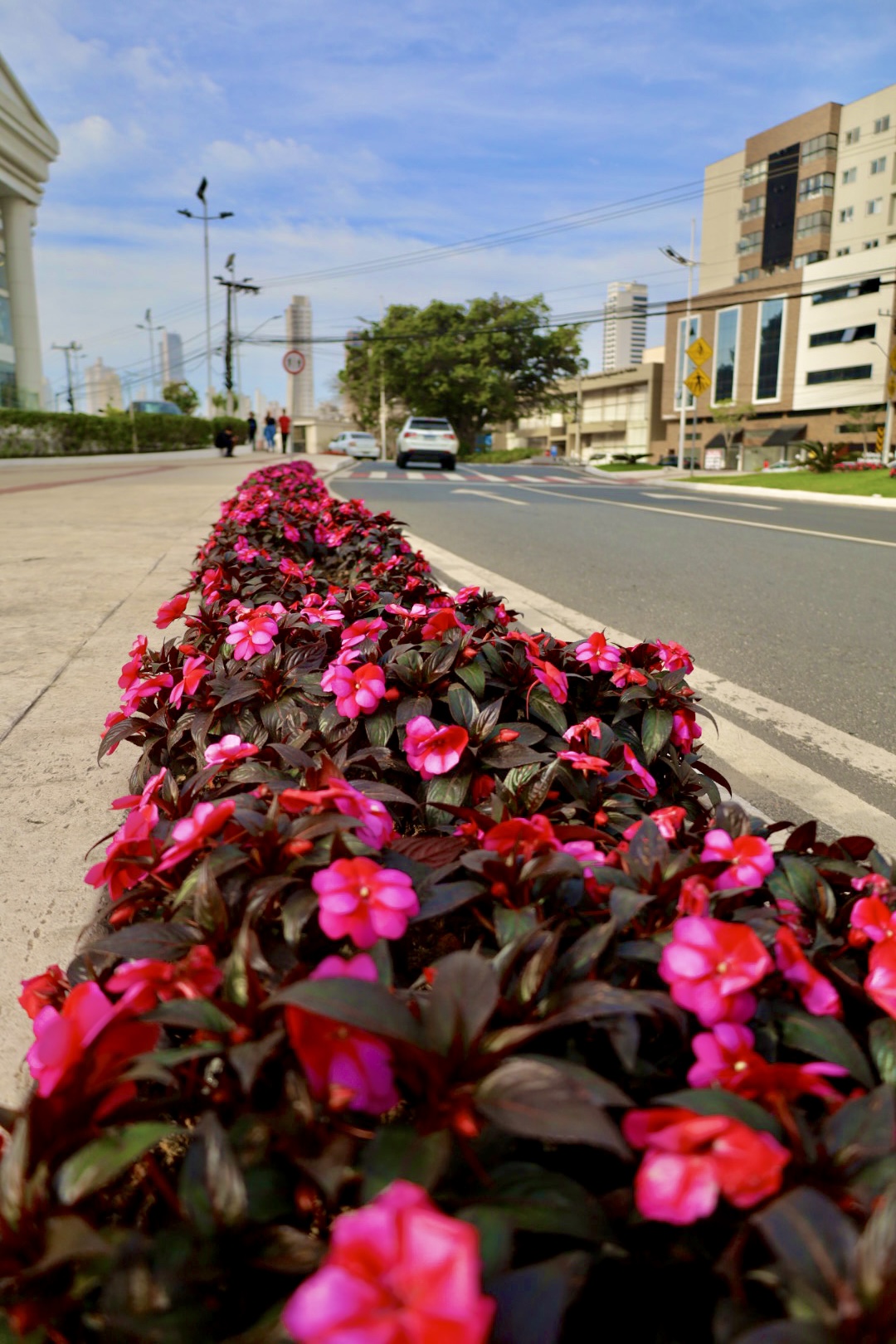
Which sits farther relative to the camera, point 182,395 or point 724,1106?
point 182,395

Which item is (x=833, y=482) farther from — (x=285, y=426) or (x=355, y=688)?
(x=355, y=688)

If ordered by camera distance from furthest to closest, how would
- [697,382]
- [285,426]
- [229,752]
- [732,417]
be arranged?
1. [732,417]
2. [285,426]
3. [697,382]
4. [229,752]

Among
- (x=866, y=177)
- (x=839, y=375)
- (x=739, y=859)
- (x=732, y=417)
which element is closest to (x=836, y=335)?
(x=839, y=375)

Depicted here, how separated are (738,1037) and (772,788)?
89.6 inches

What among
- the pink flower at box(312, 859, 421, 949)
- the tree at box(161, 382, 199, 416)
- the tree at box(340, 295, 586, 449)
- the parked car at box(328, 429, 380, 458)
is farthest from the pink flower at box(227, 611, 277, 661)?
the tree at box(161, 382, 199, 416)

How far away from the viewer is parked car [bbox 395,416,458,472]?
92.5 ft

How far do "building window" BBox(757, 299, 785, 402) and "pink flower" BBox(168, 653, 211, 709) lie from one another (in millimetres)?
75931

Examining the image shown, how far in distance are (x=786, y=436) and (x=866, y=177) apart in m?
19.9

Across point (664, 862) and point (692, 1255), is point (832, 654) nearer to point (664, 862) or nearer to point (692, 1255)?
point (664, 862)

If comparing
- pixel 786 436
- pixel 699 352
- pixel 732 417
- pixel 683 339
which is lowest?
pixel 786 436

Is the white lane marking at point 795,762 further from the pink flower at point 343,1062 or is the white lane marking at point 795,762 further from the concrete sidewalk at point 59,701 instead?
the pink flower at point 343,1062

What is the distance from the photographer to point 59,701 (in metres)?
3.15

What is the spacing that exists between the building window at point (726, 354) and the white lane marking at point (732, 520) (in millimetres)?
62795

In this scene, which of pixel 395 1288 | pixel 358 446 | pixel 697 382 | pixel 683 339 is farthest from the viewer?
pixel 683 339
